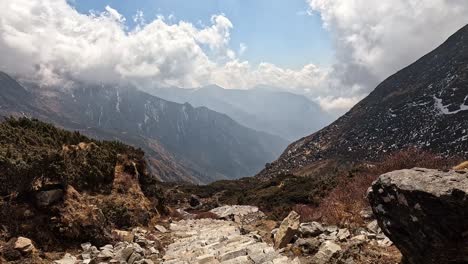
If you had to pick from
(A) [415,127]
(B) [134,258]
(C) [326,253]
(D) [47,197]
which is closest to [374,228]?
(C) [326,253]

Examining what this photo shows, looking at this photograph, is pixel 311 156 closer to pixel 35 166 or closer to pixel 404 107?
pixel 404 107

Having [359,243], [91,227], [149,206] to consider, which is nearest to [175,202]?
[149,206]

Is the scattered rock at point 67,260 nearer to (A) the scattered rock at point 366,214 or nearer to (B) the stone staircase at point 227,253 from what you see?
(B) the stone staircase at point 227,253

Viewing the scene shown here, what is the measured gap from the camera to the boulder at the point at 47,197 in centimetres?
1648

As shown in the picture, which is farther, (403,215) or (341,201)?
(341,201)

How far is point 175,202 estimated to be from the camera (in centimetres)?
7181

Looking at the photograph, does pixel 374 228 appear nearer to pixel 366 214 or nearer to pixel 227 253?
pixel 366 214

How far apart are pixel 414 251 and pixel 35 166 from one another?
1525 centimetres

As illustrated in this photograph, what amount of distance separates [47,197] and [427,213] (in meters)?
15.3

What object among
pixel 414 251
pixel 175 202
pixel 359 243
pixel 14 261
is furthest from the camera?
pixel 175 202

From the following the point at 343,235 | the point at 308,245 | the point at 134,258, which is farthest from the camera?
the point at 134,258

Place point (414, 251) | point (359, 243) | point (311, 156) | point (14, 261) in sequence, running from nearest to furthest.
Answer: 1. point (414, 251)
2. point (359, 243)
3. point (14, 261)
4. point (311, 156)

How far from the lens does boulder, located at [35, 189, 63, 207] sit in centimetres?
1648

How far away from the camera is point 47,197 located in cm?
1677
